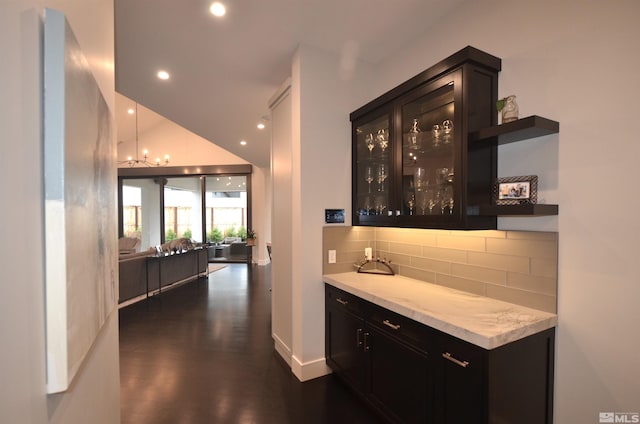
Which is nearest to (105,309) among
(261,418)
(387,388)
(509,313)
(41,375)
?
(41,375)

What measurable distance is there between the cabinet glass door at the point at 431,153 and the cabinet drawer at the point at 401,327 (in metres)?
0.74

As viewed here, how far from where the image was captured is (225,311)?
4738mm

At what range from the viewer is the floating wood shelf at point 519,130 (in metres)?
1.56

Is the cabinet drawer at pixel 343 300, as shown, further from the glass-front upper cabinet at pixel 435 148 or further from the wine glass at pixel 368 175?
the wine glass at pixel 368 175

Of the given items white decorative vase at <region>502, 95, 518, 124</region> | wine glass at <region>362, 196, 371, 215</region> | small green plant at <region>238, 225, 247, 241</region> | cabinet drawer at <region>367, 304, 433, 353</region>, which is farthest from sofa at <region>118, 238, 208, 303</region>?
white decorative vase at <region>502, 95, 518, 124</region>

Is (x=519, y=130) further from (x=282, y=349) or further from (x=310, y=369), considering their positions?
(x=282, y=349)

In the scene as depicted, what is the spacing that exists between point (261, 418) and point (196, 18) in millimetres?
3364

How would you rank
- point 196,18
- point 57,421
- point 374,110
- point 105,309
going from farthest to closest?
point 374,110, point 196,18, point 105,309, point 57,421

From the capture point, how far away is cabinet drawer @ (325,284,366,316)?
7.63ft

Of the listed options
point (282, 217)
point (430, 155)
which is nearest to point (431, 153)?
point (430, 155)

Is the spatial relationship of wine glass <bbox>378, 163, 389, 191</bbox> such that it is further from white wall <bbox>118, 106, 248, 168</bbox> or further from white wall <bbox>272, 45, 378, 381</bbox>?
white wall <bbox>118, 106, 248, 168</bbox>

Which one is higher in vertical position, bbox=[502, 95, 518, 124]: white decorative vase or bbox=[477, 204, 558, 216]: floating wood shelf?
bbox=[502, 95, 518, 124]: white decorative vase

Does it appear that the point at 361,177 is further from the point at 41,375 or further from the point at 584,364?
the point at 41,375

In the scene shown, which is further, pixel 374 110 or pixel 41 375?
pixel 374 110
